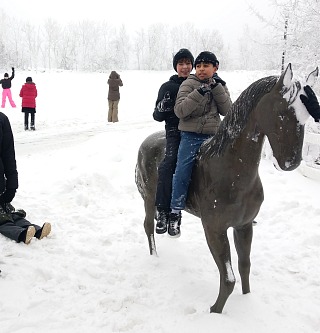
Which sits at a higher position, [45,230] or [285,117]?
[285,117]

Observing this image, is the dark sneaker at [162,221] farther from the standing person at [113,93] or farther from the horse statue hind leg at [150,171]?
the standing person at [113,93]

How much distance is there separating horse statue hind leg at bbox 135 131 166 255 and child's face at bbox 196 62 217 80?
1.05 meters

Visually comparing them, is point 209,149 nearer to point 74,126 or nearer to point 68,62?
point 74,126

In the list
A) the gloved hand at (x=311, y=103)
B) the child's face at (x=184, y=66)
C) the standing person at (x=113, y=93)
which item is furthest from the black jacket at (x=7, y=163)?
the standing person at (x=113, y=93)

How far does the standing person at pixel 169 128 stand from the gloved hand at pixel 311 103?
1529mm

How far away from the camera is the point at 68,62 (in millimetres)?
64688

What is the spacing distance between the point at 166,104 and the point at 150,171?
0.96 m

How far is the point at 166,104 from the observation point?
3.56m

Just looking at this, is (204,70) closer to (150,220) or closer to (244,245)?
(244,245)

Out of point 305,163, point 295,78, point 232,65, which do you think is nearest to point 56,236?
point 295,78

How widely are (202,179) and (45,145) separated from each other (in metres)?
7.77

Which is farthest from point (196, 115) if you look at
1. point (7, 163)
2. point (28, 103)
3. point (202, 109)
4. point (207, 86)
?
point (28, 103)

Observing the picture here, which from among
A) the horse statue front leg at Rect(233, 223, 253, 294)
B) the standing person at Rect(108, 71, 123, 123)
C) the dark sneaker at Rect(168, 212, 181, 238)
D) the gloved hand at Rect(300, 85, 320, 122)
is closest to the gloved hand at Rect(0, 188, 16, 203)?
the dark sneaker at Rect(168, 212, 181, 238)

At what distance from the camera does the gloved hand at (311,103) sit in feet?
7.57
